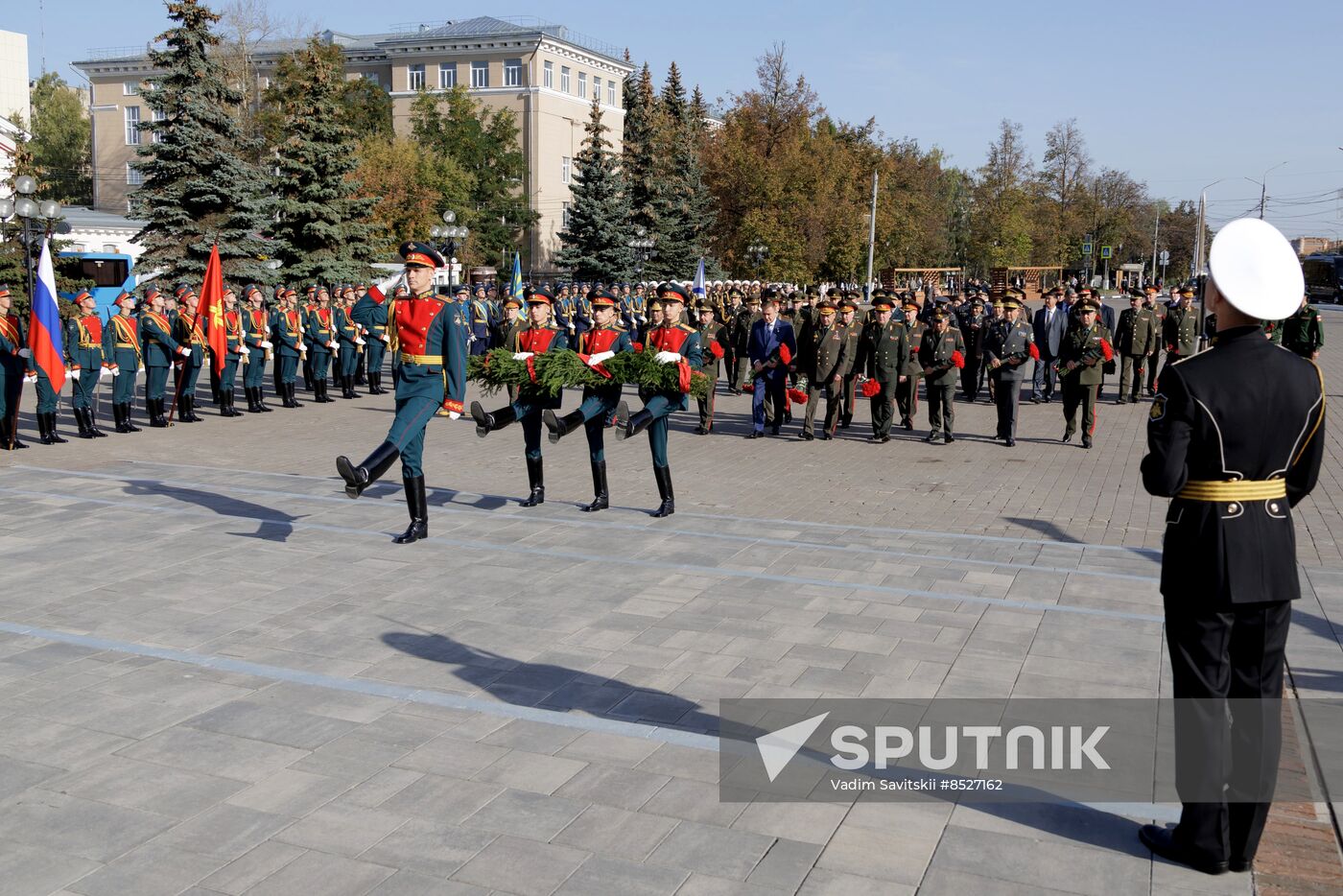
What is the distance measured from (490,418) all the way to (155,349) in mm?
9437

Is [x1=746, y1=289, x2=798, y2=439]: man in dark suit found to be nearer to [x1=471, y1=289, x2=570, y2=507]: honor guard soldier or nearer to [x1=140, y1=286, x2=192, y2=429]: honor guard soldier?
[x1=471, y1=289, x2=570, y2=507]: honor guard soldier

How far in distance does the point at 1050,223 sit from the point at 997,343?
56496 millimetres

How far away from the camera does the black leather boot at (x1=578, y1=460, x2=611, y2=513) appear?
34.3 feet

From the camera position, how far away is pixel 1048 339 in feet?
64.2

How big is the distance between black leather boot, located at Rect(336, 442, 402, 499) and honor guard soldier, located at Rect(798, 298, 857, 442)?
326 inches

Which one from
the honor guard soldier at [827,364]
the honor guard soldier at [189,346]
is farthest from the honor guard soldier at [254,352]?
the honor guard soldier at [827,364]

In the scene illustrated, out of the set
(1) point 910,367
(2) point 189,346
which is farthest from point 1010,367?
(2) point 189,346

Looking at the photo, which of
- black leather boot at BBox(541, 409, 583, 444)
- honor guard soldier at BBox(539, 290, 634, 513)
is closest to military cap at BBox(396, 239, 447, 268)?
black leather boot at BBox(541, 409, 583, 444)

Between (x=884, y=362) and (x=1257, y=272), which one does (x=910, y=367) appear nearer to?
(x=884, y=362)

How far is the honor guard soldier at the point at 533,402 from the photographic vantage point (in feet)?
33.3

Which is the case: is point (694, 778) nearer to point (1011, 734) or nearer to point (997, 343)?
point (1011, 734)

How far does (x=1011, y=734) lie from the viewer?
5121 millimetres

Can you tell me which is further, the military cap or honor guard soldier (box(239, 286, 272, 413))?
honor guard soldier (box(239, 286, 272, 413))

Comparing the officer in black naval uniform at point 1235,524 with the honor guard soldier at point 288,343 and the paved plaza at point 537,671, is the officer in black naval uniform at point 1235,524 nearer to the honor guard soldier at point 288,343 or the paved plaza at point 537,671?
the paved plaza at point 537,671
